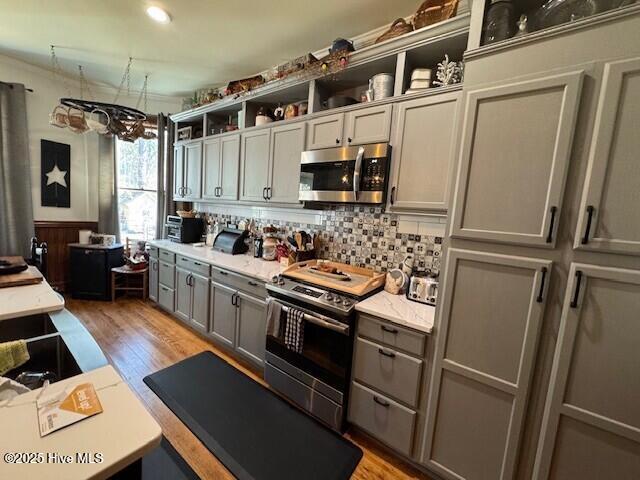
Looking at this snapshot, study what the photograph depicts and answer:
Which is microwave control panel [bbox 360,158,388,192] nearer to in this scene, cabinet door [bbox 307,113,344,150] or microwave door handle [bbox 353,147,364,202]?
microwave door handle [bbox 353,147,364,202]

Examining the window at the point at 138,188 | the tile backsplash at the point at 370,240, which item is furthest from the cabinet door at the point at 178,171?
the tile backsplash at the point at 370,240

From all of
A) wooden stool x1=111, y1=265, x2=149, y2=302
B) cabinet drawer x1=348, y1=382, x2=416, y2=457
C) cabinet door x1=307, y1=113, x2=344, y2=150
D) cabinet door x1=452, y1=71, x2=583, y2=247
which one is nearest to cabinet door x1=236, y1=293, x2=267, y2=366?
cabinet drawer x1=348, y1=382, x2=416, y2=457

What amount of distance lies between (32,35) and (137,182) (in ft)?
6.39

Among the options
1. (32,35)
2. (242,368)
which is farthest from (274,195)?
(32,35)

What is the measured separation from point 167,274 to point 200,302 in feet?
2.56

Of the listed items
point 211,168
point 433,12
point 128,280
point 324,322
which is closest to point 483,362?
point 324,322

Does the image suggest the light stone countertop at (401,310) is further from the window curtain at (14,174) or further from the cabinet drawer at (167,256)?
Answer: the window curtain at (14,174)

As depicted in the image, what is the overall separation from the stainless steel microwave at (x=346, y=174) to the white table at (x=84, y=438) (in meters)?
1.65

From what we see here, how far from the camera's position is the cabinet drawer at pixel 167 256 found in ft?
10.6

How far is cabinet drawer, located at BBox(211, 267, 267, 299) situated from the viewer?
2283 millimetres

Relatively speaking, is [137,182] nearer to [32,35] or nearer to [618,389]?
[32,35]

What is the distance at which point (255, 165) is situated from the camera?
281 cm

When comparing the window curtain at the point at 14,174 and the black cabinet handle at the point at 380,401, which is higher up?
the window curtain at the point at 14,174

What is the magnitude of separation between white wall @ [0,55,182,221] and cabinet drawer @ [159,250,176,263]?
62.5 inches
